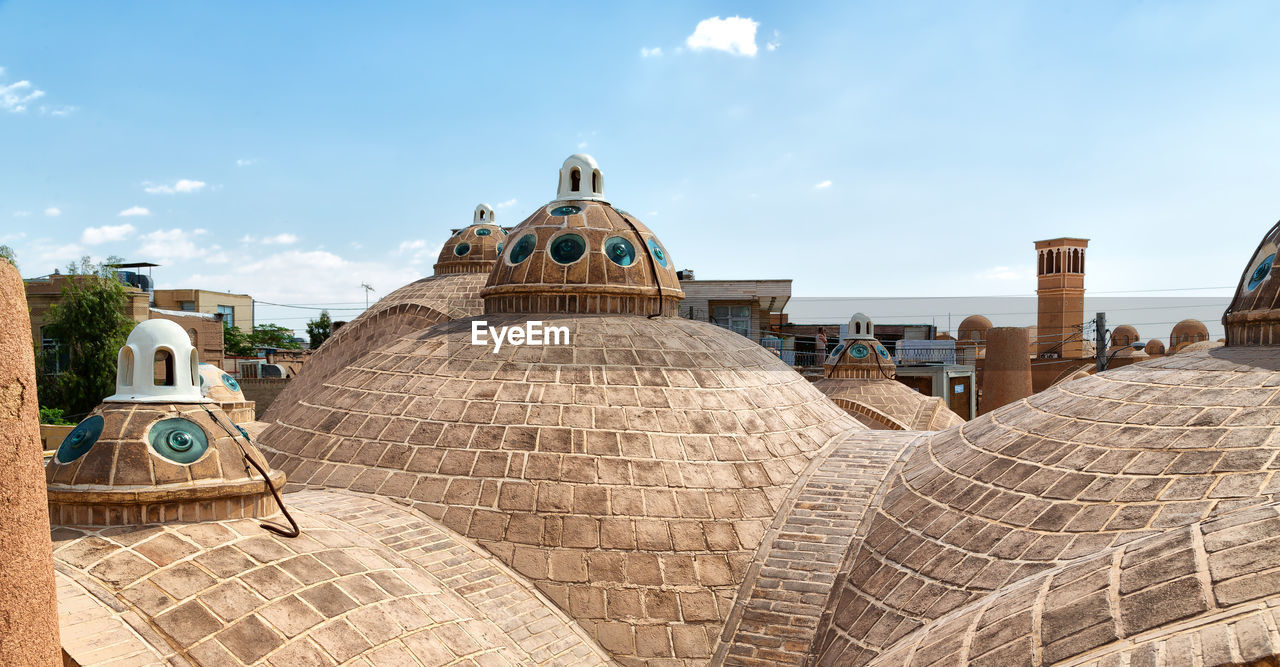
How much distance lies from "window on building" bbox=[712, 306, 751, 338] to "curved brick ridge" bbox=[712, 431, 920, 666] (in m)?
22.2

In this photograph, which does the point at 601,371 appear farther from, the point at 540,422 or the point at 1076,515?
the point at 1076,515

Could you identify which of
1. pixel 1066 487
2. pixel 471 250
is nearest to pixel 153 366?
pixel 1066 487

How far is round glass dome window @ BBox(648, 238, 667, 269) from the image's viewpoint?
12383 mm

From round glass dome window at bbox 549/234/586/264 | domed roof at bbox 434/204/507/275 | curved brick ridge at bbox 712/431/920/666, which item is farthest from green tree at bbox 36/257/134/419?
curved brick ridge at bbox 712/431/920/666

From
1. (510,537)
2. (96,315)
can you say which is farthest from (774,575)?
(96,315)

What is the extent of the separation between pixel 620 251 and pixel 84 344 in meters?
25.9

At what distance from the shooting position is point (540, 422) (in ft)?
30.7

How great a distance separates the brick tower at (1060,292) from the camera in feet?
134

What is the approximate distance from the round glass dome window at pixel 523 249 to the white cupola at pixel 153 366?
5.86 m

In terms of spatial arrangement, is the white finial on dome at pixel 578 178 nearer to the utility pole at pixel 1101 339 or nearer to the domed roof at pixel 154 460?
the domed roof at pixel 154 460

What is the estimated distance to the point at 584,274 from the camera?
1163cm

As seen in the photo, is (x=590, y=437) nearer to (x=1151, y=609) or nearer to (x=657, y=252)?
(x=657, y=252)

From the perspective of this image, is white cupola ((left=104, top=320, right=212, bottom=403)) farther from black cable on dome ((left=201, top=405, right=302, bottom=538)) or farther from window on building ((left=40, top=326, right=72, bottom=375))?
window on building ((left=40, top=326, right=72, bottom=375))

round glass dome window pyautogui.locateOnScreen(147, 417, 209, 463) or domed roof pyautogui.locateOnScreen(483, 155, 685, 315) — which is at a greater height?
domed roof pyautogui.locateOnScreen(483, 155, 685, 315)
